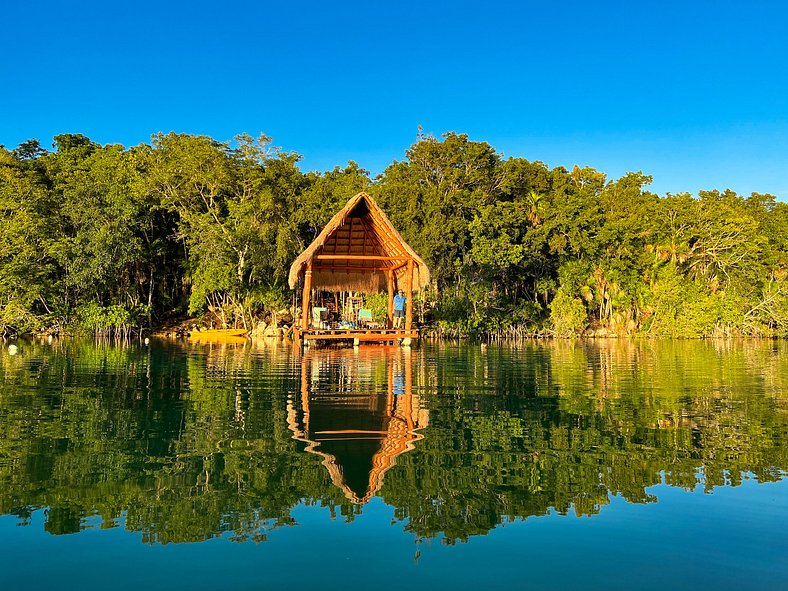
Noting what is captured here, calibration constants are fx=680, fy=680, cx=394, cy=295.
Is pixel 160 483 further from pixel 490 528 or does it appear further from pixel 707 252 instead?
pixel 707 252

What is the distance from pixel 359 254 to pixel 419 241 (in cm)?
663

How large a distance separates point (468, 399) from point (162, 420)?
370 cm

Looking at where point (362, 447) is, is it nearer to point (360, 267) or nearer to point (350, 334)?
point (350, 334)

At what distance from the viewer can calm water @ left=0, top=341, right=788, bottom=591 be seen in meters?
3.27

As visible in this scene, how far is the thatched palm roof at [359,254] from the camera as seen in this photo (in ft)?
64.2

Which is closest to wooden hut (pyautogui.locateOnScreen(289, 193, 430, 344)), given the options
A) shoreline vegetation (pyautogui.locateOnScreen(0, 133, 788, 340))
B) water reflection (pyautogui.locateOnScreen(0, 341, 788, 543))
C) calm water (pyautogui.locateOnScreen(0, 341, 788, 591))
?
shoreline vegetation (pyautogui.locateOnScreen(0, 133, 788, 340))

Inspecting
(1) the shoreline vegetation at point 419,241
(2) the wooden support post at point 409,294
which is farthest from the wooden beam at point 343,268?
(1) the shoreline vegetation at point 419,241

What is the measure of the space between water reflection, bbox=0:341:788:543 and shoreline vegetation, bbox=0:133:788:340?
1899 centimetres

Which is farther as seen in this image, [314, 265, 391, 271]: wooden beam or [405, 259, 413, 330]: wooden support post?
[314, 265, 391, 271]: wooden beam

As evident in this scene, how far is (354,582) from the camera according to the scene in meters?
3.12

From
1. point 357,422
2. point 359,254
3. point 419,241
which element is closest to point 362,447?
point 357,422

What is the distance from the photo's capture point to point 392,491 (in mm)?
4457

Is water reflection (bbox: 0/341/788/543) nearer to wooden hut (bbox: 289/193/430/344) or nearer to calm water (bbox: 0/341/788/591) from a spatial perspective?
calm water (bbox: 0/341/788/591)

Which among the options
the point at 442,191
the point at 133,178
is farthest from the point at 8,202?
the point at 442,191
